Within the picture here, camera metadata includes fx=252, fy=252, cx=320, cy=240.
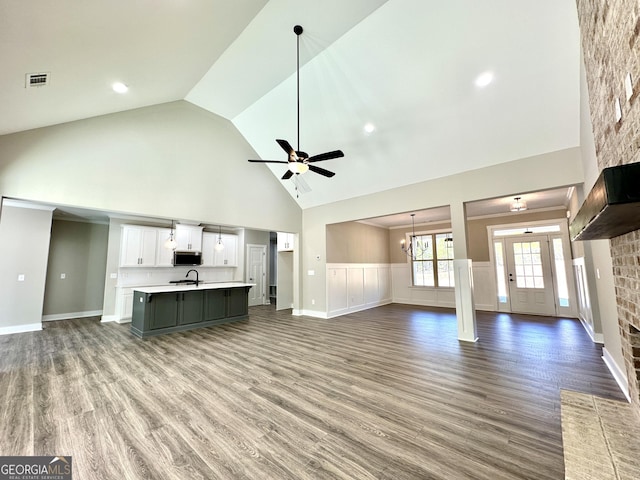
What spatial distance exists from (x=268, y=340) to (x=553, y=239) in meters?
7.53

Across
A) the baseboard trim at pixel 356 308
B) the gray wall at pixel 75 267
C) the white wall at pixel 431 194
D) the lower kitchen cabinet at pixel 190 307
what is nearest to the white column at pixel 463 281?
the white wall at pixel 431 194

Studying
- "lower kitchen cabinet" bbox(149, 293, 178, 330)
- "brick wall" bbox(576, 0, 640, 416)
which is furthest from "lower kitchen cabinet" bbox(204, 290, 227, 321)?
"brick wall" bbox(576, 0, 640, 416)

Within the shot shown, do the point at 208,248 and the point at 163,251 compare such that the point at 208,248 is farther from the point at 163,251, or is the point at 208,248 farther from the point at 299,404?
the point at 299,404

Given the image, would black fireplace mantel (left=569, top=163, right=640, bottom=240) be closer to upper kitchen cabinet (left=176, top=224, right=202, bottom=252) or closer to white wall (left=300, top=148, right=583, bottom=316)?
white wall (left=300, top=148, right=583, bottom=316)

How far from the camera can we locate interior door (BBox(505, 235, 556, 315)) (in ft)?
21.7

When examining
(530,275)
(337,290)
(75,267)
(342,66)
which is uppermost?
(342,66)

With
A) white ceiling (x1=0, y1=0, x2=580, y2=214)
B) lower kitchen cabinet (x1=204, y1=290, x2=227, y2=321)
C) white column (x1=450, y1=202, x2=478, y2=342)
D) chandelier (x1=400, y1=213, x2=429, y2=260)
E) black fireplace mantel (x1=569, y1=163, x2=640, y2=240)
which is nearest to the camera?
black fireplace mantel (x1=569, y1=163, x2=640, y2=240)

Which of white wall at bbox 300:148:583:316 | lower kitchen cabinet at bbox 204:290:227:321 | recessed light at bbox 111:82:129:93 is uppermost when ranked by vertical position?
recessed light at bbox 111:82:129:93

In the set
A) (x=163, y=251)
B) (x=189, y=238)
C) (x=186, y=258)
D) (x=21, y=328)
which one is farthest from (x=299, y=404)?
(x=21, y=328)

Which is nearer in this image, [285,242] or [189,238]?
[189,238]

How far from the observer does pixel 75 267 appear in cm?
712

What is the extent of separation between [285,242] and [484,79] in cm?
617

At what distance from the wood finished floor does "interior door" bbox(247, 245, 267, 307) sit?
426 centimetres

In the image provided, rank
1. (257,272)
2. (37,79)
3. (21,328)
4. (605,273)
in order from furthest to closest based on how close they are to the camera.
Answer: (257,272), (21,328), (605,273), (37,79)
